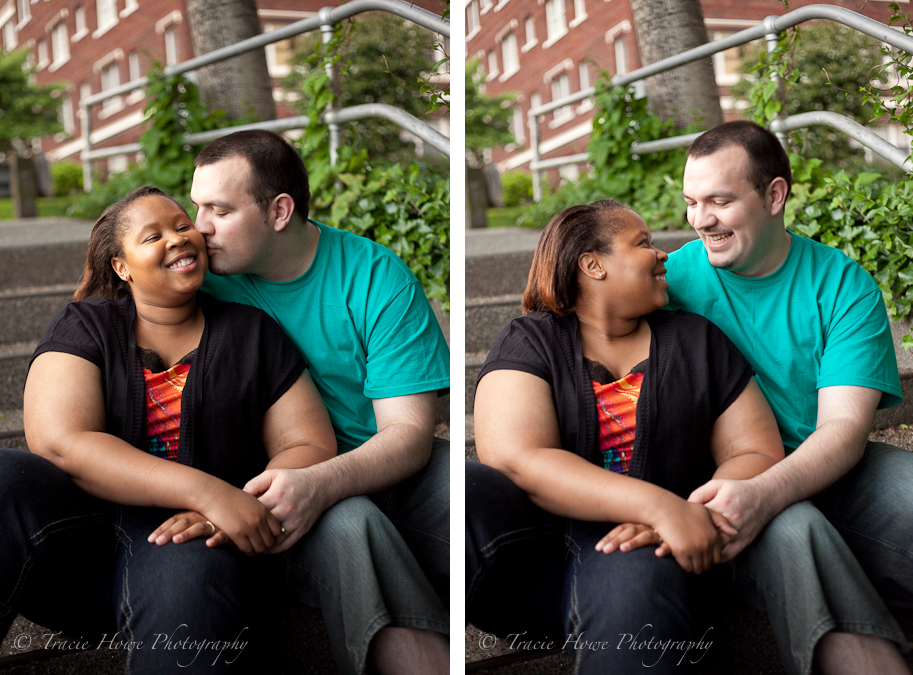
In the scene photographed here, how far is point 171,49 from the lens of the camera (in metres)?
1.64

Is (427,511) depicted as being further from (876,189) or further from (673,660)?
(876,189)

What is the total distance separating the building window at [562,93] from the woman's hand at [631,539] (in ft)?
2.37

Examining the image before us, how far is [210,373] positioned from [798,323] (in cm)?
90

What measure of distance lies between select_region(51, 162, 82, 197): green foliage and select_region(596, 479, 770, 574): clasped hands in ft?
4.86

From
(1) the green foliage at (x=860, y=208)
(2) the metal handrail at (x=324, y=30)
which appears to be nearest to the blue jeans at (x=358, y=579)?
(2) the metal handrail at (x=324, y=30)

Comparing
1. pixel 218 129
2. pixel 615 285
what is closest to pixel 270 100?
pixel 218 129

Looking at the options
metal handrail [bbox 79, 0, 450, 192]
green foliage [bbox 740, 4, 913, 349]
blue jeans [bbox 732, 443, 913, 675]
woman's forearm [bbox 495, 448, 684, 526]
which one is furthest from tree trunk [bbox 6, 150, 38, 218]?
blue jeans [bbox 732, 443, 913, 675]

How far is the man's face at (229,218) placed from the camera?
1.18 meters

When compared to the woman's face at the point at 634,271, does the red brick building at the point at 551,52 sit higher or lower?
higher

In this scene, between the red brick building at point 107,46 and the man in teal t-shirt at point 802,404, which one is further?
the red brick building at point 107,46

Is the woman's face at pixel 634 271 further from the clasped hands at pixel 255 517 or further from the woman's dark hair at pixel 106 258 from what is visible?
the woman's dark hair at pixel 106 258

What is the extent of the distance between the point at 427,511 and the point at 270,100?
98cm

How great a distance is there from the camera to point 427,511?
1.24 meters

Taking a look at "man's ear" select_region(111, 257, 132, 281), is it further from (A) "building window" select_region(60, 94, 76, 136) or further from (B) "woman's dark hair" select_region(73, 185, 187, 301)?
(A) "building window" select_region(60, 94, 76, 136)
